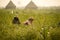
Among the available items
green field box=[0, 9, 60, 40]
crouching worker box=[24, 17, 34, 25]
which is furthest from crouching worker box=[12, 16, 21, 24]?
crouching worker box=[24, 17, 34, 25]

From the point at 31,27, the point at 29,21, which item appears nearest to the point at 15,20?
the point at 29,21

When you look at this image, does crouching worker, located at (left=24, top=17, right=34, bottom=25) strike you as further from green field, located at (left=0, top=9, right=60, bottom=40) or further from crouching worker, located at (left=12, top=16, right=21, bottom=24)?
crouching worker, located at (left=12, top=16, right=21, bottom=24)

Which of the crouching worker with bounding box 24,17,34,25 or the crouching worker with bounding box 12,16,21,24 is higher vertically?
the crouching worker with bounding box 12,16,21,24

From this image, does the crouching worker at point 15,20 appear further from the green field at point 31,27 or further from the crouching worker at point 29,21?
the crouching worker at point 29,21

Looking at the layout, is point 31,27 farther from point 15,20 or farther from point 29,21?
point 15,20

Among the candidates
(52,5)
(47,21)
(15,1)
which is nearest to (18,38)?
(47,21)

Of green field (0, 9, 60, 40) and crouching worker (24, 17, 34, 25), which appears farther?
crouching worker (24, 17, 34, 25)

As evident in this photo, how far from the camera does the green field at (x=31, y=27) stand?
3.69 meters

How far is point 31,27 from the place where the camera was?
401 centimetres

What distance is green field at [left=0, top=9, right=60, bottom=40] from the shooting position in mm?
3691

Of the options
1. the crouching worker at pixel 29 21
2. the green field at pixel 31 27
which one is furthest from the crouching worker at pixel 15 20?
the crouching worker at pixel 29 21

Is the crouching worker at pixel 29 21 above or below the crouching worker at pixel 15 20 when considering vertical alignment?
below

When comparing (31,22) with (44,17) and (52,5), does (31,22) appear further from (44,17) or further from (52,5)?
(52,5)

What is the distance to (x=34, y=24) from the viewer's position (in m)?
4.28
